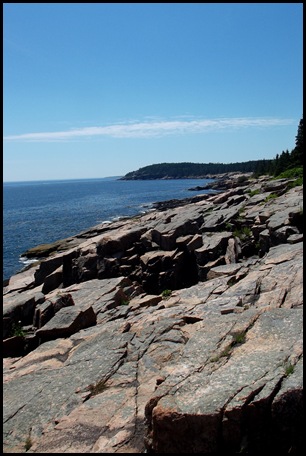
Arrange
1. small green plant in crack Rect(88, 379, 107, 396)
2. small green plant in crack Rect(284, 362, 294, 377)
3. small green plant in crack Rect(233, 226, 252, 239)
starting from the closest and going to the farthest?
small green plant in crack Rect(284, 362, 294, 377) → small green plant in crack Rect(88, 379, 107, 396) → small green plant in crack Rect(233, 226, 252, 239)

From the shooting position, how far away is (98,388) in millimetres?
9359

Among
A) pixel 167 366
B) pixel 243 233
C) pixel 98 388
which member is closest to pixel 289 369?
pixel 167 366

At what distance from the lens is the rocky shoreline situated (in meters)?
6.11

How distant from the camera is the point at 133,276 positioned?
25281 mm

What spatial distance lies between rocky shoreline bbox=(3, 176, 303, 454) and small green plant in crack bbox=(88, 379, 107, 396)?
3 cm

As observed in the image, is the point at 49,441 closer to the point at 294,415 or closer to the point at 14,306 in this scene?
the point at 294,415

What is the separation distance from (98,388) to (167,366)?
2.04m

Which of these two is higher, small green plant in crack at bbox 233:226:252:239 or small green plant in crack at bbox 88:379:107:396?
small green plant in crack at bbox 233:226:252:239

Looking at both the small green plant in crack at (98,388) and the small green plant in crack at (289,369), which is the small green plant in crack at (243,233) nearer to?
the small green plant in crack at (98,388)

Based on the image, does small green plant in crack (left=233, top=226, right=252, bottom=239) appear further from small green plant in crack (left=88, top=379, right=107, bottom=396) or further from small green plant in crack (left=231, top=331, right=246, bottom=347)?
small green plant in crack (left=88, top=379, right=107, bottom=396)

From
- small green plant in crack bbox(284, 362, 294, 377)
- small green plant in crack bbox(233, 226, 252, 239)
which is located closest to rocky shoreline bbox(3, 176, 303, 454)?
small green plant in crack bbox(284, 362, 294, 377)

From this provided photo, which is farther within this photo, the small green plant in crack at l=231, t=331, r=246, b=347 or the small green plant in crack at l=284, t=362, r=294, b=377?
the small green plant in crack at l=231, t=331, r=246, b=347

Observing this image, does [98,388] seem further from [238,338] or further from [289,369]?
[289,369]

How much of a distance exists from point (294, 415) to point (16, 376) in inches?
364
